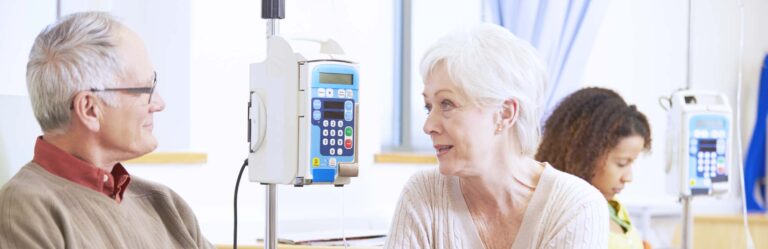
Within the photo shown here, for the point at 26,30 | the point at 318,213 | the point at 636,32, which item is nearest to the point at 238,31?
the point at 318,213

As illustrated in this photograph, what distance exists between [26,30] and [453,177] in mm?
1078

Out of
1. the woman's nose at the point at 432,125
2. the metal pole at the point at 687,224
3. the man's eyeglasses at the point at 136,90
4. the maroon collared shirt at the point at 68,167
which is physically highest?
the man's eyeglasses at the point at 136,90

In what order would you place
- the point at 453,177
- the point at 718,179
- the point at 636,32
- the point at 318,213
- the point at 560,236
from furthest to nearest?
the point at 636,32 → the point at 318,213 → the point at 718,179 → the point at 453,177 → the point at 560,236

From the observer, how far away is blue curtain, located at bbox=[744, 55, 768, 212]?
16.4 ft

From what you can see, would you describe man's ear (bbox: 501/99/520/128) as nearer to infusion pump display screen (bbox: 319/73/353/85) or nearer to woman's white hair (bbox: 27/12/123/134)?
infusion pump display screen (bbox: 319/73/353/85)

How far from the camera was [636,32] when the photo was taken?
200 inches

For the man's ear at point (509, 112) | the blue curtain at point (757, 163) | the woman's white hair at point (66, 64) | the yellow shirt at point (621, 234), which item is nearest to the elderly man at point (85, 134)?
the woman's white hair at point (66, 64)

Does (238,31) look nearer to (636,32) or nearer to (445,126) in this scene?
(445,126)

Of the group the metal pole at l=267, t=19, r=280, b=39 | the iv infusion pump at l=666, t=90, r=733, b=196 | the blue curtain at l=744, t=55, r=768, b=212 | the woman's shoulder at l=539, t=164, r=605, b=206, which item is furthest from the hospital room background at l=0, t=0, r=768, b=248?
the woman's shoulder at l=539, t=164, r=605, b=206

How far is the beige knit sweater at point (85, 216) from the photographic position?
1.59 meters

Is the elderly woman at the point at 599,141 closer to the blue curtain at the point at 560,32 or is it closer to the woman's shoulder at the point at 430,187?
the blue curtain at the point at 560,32

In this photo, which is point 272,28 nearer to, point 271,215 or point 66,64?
point 271,215

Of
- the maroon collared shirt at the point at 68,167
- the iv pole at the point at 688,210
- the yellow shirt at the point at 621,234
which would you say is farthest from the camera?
the iv pole at the point at 688,210

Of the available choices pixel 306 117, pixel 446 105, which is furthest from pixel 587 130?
pixel 306 117
